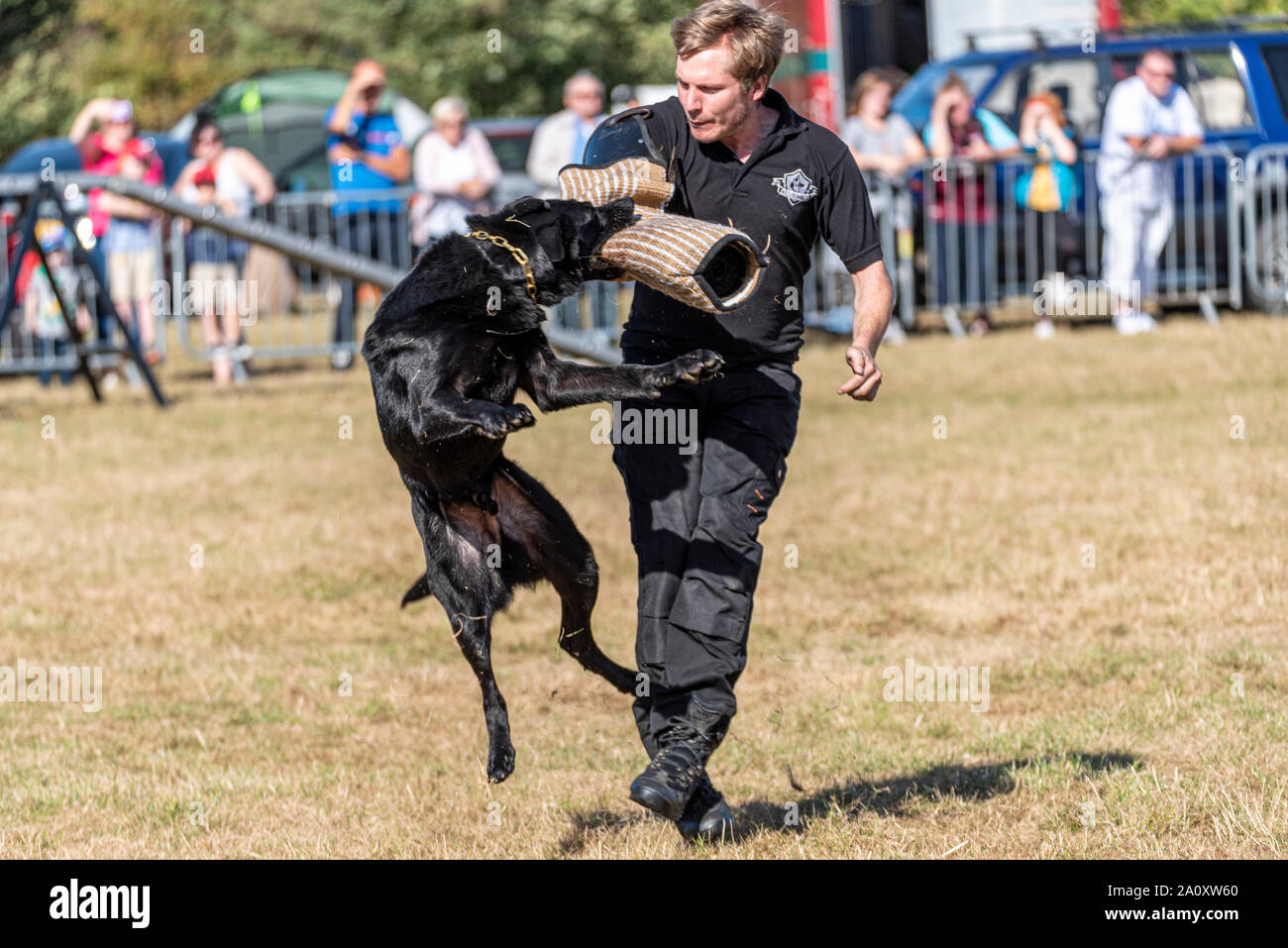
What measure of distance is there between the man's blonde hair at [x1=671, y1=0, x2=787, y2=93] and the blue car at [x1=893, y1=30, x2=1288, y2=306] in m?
10.2

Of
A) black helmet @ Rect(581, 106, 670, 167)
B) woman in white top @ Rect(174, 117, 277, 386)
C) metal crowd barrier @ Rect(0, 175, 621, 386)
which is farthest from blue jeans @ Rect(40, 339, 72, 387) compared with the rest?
A: black helmet @ Rect(581, 106, 670, 167)

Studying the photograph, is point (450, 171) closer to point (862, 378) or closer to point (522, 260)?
point (522, 260)

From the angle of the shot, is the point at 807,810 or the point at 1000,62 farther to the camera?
the point at 1000,62

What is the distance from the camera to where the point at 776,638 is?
716 cm

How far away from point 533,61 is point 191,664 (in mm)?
20886

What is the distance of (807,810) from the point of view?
16.3 feet

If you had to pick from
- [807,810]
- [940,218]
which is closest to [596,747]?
[807,810]

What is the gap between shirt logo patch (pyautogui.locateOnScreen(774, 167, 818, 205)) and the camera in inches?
177

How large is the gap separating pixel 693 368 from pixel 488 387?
0.60 meters

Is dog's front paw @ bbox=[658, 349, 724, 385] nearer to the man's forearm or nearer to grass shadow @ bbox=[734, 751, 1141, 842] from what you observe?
the man's forearm

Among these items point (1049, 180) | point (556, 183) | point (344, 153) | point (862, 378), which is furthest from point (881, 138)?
point (862, 378)

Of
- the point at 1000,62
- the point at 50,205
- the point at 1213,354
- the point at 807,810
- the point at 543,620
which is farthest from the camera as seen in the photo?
→ the point at 1000,62

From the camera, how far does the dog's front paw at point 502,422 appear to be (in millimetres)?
4102

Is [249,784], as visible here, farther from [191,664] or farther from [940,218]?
[940,218]
